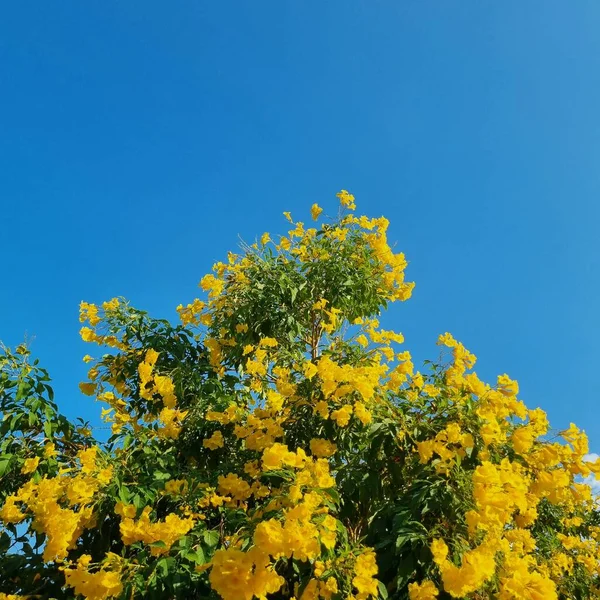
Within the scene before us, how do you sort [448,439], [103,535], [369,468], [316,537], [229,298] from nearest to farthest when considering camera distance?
[316,537]
[448,439]
[369,468]
[103,535]
[229,298]

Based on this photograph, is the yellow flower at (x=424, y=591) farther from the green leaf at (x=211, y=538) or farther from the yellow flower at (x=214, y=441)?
the yellow flower at (x=214, y=441)

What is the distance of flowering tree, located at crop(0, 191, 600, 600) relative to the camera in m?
2.11

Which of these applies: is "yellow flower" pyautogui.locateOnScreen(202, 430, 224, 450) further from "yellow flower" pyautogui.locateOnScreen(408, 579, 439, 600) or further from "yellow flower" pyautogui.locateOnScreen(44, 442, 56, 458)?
"yellow flower" pyautogui.locateOnScreen(408, 579, 439, 600)

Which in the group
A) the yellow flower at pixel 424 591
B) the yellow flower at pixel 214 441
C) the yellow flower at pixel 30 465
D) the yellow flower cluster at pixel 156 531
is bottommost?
the yellow flower at pixel 424 591

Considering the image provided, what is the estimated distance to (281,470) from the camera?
7.67ft

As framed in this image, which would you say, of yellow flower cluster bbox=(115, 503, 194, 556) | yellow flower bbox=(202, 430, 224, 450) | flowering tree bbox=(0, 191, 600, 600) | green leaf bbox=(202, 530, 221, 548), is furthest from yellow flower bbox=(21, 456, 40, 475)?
green leaf bbox=(202, 530, 221, 548)

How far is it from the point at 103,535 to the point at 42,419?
84 centimetres

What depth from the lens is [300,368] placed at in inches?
128

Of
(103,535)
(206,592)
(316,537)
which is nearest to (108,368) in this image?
(103,535)

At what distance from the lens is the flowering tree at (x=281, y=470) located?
2109 millimetres

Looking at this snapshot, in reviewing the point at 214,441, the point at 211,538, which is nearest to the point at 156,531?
the point at 211,538

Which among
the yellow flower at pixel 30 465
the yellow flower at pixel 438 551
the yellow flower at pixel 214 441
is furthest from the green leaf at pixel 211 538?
the yellow flower at pixel 30 465

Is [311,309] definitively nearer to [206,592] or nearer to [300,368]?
[300,368]

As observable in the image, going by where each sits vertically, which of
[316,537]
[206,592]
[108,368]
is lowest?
[206,592]
